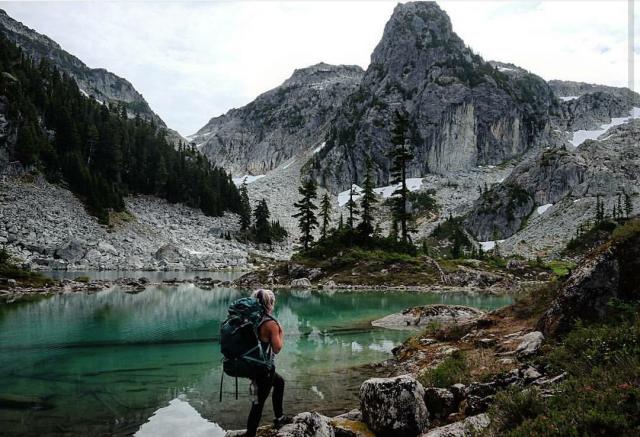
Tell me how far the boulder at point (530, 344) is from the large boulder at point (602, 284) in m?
0.28

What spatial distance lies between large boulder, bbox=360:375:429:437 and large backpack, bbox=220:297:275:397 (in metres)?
2.34

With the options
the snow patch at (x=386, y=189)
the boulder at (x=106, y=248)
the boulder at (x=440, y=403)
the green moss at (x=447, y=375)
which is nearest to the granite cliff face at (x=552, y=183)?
the snow patch at (x=386, y=189)

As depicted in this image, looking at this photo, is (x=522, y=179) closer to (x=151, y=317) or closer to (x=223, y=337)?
(x=151, y=317)

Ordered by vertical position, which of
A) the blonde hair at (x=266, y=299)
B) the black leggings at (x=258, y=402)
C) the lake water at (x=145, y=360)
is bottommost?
the lake water at (x=145, y=360)

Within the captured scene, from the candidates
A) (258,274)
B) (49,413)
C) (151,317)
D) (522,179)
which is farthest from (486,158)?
(49,413)

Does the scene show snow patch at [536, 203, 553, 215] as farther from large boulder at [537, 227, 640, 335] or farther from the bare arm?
the bare arm

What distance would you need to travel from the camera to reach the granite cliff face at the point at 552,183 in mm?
125688

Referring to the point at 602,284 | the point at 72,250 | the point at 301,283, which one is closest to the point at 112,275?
the point at 72,250

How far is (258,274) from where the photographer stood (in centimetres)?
4884

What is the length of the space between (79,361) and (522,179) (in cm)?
15071

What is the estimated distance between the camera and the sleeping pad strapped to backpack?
21.0 feet

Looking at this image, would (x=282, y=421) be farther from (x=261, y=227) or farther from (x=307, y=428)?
(x=261, y=227)

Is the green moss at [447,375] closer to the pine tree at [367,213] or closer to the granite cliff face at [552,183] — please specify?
the pine tree at [367,213]

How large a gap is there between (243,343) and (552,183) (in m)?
150
